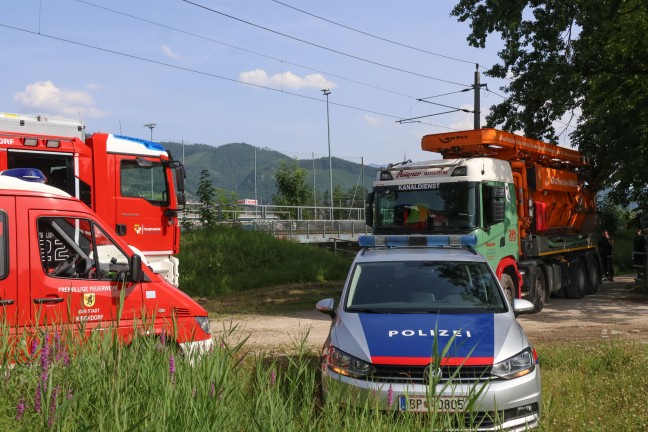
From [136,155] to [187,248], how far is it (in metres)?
8.14

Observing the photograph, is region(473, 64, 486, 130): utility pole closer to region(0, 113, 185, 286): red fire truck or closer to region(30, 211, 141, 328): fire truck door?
region(0, 113, 185, 286): red fire truck

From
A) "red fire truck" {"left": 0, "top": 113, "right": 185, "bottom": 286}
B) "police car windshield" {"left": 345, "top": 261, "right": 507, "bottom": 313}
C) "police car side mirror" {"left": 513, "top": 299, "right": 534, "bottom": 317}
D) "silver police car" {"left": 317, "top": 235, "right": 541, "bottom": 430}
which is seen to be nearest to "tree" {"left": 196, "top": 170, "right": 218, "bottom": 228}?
"red fire truck" {"left": 0, "top": 113, "right": 185, "bottom": 286}

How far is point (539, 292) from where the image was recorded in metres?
14.9

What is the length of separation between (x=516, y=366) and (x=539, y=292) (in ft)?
32.8

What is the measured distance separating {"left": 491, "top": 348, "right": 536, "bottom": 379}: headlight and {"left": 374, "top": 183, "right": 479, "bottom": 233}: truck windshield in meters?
6.42

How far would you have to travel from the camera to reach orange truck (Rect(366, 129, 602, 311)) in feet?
39.8

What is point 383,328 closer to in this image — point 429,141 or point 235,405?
point 235,405

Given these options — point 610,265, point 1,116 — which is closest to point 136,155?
point 1,116

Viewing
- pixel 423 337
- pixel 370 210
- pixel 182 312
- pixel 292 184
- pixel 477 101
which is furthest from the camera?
pixel 292 184

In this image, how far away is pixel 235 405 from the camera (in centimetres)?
341

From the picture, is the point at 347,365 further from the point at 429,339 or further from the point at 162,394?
the point at 162,394

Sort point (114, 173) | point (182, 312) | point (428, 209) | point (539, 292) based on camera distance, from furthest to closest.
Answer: point (539, 292), point (114, 173), point (428, 209), point (182, 312)

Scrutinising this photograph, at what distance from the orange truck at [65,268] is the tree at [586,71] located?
470 inches

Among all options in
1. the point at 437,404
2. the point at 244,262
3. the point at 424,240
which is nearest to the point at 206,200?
the point at 244,262
